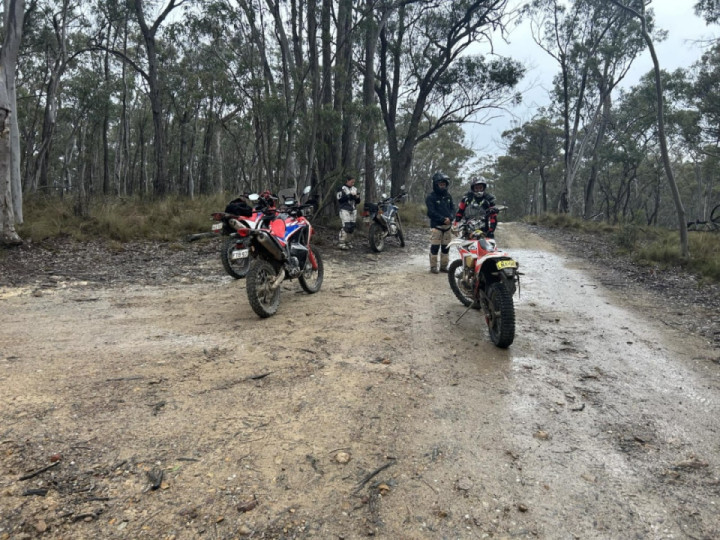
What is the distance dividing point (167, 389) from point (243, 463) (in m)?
1.06

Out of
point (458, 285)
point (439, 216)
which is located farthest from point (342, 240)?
point (458, 285)

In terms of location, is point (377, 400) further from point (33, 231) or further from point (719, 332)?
point (33, 231)

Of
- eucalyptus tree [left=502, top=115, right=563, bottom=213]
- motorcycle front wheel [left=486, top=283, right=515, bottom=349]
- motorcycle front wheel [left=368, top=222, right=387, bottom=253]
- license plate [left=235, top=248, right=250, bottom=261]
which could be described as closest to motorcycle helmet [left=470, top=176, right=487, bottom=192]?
motorcycle front wheel [left=486, top=283, right=515, bottom=349]

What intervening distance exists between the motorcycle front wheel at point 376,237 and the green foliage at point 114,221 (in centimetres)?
374

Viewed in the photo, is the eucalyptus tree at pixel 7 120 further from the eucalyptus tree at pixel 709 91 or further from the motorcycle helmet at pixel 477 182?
the eucalyptus tree at pixel 709 91

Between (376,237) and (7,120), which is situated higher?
(7,120)

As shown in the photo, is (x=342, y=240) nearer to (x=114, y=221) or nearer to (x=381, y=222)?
(x=381, y=222)

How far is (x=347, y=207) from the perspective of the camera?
10.0 m

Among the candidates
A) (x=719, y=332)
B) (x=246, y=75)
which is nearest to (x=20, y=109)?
(x=246, y=75)

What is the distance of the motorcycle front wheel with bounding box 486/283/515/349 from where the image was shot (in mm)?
4059

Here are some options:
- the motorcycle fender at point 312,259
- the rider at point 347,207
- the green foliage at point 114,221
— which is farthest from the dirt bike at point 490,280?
the green foliage at point 114,221

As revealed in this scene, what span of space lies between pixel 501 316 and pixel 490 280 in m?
0.56

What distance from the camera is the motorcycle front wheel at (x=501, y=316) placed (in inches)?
160

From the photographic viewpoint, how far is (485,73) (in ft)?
58.0
